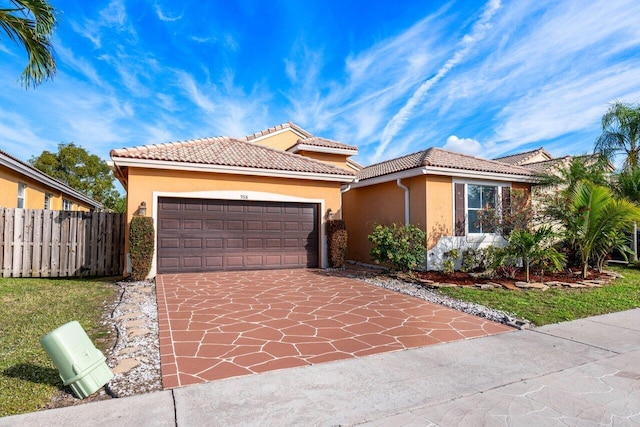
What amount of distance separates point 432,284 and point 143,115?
15962mm

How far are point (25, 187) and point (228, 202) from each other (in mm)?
9441

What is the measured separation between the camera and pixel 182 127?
63.1ft

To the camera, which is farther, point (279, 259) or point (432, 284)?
point (279, 259)

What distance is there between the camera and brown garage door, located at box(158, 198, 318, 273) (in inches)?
453

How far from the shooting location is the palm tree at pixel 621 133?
1562 cm

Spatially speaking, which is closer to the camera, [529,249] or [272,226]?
[529,249]

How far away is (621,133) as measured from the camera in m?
16.1

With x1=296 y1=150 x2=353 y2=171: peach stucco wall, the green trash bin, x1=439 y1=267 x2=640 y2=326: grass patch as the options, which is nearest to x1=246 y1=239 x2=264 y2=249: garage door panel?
x1=439 y1=267 x2=640 y2=326: grass patch

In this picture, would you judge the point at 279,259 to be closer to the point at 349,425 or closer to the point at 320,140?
the point at 320,140

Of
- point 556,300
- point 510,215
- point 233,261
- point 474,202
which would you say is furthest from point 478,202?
point 233,261

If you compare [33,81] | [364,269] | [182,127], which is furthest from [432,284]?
[182,127]

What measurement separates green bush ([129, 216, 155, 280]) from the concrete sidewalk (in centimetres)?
760

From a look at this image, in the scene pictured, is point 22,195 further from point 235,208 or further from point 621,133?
point 621,133

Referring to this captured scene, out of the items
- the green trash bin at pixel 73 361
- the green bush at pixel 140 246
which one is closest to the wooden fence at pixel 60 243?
the green bush at pixel 140 246
